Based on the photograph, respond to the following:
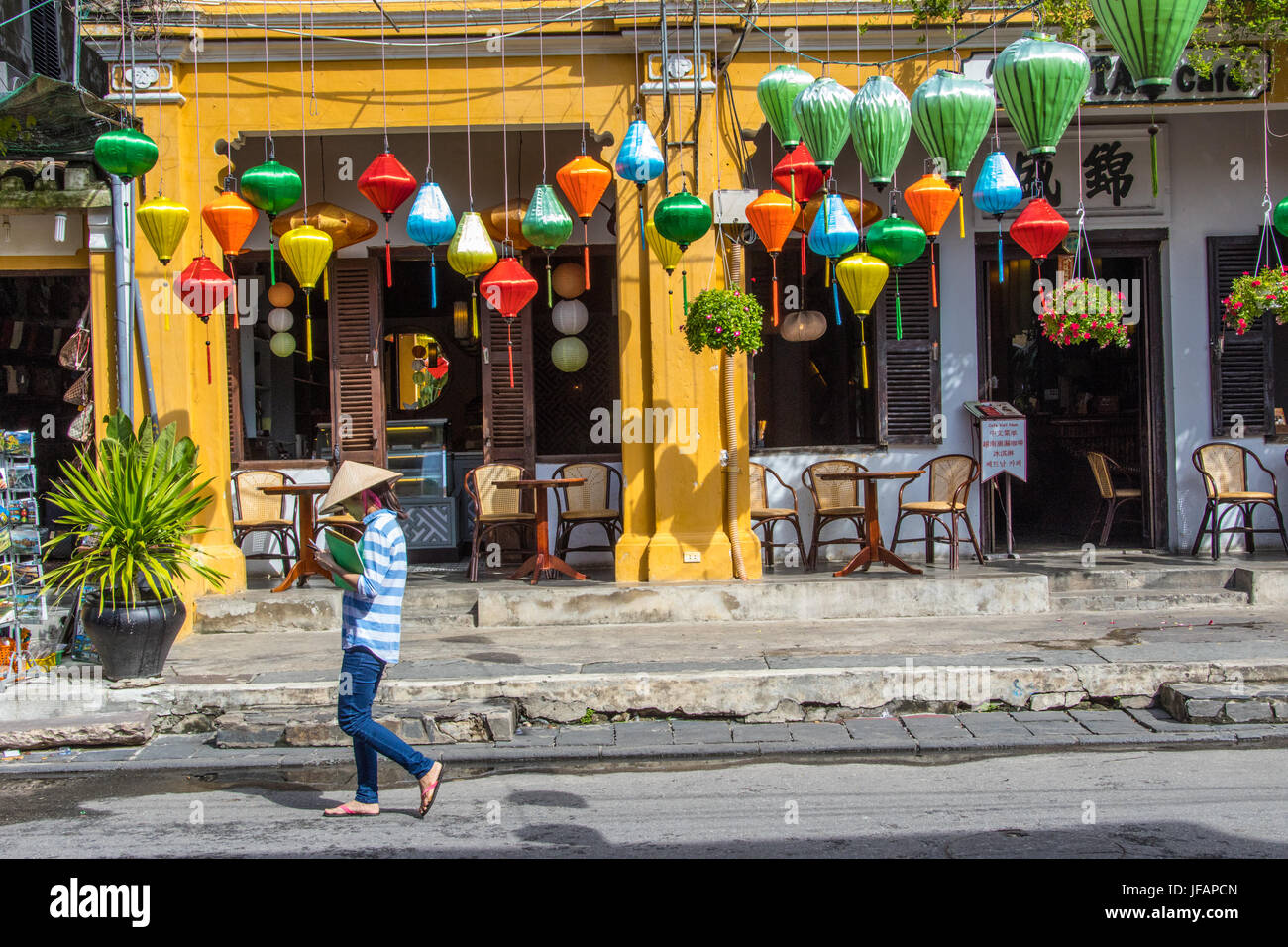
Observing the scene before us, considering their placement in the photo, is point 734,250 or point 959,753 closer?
point 959,753

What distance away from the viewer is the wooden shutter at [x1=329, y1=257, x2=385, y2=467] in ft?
40.7

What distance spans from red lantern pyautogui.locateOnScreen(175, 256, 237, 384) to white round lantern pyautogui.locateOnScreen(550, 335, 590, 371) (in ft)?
11.9

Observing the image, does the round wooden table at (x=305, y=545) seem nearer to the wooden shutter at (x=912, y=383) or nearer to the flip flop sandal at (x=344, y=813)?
the flip flop sandal at (x=344, y=813)

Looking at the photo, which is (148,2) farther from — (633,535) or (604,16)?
(633,535)

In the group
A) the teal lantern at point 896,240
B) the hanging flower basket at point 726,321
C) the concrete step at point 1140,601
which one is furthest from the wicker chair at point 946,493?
the teal lantern at point 896,240

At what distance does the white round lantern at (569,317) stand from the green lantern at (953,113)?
5320 millimetres

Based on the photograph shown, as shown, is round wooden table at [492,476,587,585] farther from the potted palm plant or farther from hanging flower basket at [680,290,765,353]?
the potted palm plant

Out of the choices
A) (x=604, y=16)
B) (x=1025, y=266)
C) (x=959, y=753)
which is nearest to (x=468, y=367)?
(x=604, y=16)

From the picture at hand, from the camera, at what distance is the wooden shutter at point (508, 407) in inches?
491

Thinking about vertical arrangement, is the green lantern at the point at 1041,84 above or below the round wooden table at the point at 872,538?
above

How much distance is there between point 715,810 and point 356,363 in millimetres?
7812

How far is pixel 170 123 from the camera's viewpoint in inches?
415

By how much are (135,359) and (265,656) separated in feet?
10.3

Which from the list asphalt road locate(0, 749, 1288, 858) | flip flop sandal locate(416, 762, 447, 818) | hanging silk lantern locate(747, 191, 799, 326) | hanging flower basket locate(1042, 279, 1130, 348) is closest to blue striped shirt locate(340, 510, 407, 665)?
flip flop sandal locate(416, 762, 447, 818)
